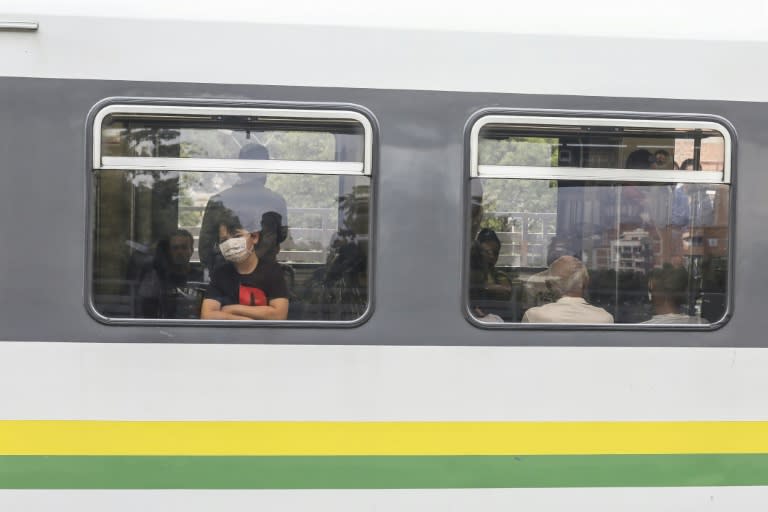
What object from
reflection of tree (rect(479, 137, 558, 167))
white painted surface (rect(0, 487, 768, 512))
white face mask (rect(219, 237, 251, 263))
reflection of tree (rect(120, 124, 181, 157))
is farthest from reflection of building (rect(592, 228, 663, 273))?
reflection of tree (rect(120, 124, 181, 157))

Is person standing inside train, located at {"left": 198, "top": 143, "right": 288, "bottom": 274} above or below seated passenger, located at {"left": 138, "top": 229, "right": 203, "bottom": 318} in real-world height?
above

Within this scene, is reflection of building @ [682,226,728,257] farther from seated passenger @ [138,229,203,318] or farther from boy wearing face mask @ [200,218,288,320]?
seated passenger @ [138,229,203,318]

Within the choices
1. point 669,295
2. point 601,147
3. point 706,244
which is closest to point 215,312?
point 601,147

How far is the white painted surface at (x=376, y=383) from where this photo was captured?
396cm

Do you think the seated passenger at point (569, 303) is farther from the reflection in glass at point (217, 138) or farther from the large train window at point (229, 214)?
the reflection in glass at point (217, 138)

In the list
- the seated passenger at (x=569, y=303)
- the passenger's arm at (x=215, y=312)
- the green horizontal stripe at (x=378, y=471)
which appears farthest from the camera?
the seated passenger at (x=569, y=303)

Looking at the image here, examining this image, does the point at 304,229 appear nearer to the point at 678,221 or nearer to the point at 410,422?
the point at 410,422

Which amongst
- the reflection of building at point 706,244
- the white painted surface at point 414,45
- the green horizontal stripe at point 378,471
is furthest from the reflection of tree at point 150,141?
the reflection of building at point 706,244

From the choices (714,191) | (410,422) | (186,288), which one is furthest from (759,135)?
(186,288)

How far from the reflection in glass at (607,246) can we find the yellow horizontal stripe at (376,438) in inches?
21.7

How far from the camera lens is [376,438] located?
159 inches

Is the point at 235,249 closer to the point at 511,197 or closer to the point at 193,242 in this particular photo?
the point at 193,242

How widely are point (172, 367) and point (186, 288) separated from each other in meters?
0.38

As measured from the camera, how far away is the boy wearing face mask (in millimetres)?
4078
